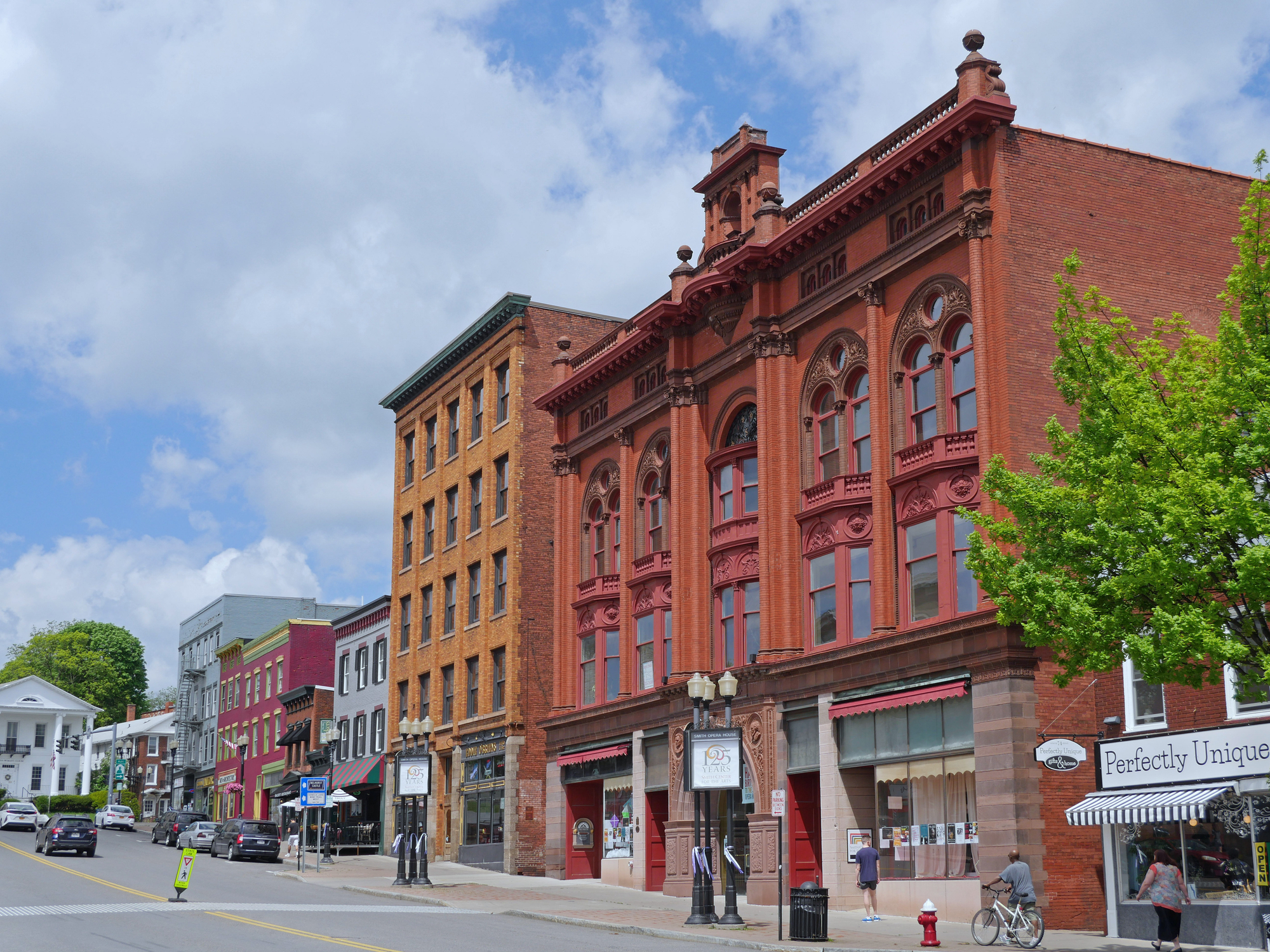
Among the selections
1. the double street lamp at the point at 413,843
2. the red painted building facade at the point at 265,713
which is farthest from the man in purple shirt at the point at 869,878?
the red painted building facade at the point at 265,713

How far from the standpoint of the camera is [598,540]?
150 ft

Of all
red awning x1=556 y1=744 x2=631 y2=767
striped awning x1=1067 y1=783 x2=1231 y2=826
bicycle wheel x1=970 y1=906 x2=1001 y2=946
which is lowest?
bicycle wheel x1=970 y1=906 x2=1001 y2=946

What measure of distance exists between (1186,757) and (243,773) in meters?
67.2

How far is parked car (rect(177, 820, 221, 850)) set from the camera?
58.8m

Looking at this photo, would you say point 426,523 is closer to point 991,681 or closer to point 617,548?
point 617,548

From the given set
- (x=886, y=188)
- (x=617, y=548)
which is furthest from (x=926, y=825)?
(x=617, y=548)

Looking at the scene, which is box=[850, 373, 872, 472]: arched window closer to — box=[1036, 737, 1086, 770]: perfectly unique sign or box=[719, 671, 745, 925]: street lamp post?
box=[719, 671, 745, 925]: street lamp post

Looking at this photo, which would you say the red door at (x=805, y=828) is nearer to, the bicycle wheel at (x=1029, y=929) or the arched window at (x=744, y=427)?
the arched window at (x=744, y=427)

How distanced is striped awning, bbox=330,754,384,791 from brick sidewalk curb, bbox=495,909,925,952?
30204 millimetres

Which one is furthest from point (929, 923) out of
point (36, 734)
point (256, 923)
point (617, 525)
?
point (36, 734)

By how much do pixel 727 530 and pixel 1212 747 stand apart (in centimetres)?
1645

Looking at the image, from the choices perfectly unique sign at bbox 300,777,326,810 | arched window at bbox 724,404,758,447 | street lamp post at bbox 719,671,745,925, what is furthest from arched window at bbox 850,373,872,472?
perfectly unique sign at bbox 300,777,326,810

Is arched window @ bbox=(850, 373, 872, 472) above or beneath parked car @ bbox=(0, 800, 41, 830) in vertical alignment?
above

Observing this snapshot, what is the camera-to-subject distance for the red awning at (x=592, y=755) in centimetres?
4222
